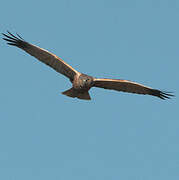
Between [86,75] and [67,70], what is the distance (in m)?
1.00

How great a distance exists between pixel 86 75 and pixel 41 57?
7.13 ft

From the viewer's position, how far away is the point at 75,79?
60.5 feet

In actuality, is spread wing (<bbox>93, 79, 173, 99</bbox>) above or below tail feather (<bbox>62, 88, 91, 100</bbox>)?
above

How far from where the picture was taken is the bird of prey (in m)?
18.3

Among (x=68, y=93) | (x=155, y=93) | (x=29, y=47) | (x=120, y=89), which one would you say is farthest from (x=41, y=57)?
(x=155, y=93)

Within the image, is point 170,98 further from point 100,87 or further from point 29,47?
point 29,47

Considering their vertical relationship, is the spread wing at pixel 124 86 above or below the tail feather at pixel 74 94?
above

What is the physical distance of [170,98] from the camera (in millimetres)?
20500

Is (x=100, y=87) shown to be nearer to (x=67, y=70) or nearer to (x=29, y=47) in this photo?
(x=67, y=70)

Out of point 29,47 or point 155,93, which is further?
point 155,93

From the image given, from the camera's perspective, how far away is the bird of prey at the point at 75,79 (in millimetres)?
18328

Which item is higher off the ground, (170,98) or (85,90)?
(170,98)

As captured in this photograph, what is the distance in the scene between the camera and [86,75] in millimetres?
18359

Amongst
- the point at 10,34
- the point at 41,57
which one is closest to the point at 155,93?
the point at 41,57
